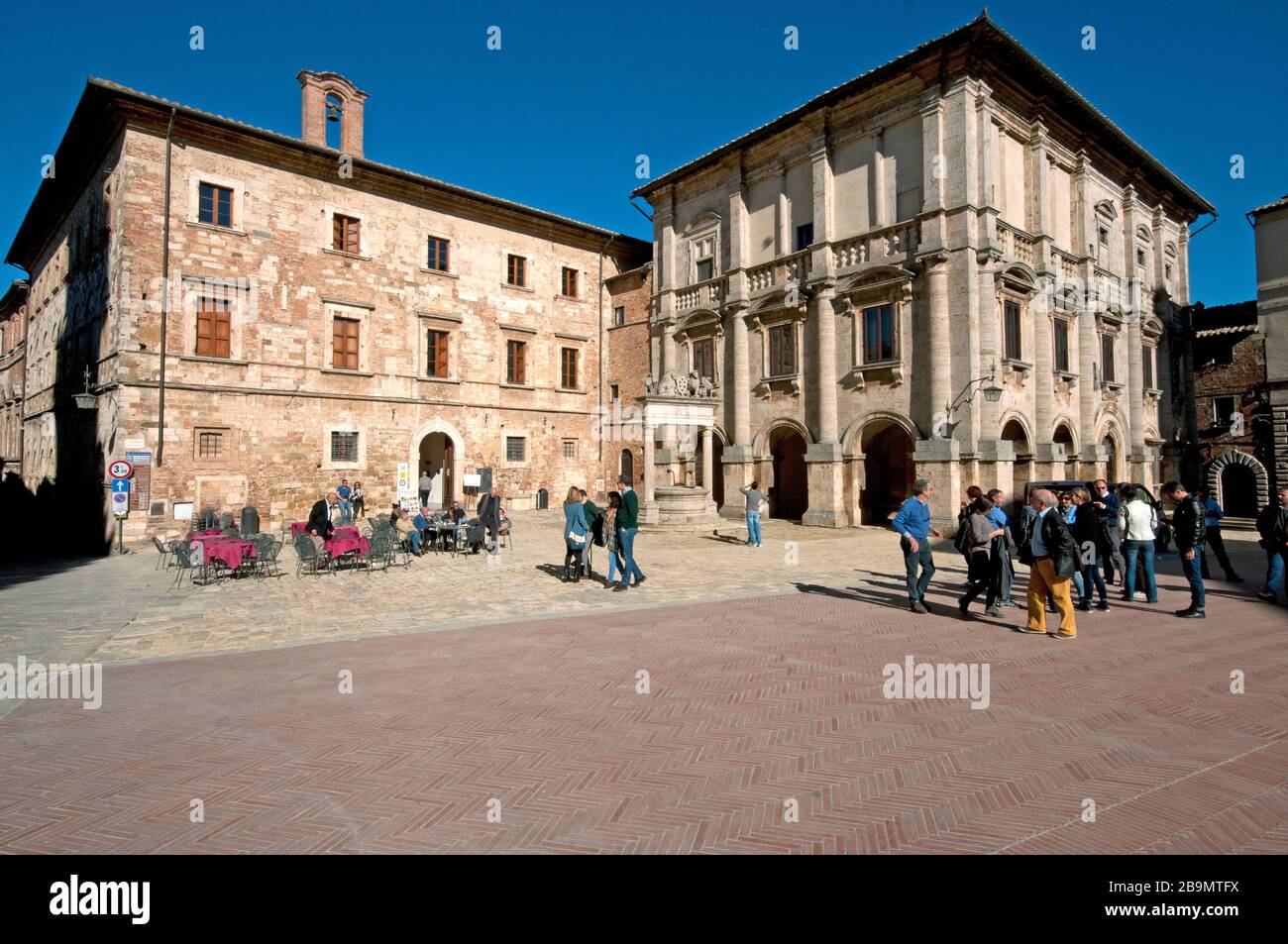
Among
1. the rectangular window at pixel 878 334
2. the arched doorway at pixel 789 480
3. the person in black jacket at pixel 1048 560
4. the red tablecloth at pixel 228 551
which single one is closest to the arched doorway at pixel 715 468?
the arched doorway at pixel 789 480

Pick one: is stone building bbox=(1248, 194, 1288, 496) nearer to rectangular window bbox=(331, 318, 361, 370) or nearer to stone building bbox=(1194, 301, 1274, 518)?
stone building bbox=(1194, 301, 1274, 518)

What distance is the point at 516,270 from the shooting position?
28.1 meters

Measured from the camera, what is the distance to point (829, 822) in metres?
3.72

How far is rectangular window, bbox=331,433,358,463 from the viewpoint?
75.8 ft

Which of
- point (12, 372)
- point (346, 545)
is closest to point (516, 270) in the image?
point (346, 545)

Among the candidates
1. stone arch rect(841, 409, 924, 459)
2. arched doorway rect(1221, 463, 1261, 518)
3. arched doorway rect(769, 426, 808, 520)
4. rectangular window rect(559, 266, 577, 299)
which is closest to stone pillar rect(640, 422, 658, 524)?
arched doorway rect(769, 426, 808, 520)

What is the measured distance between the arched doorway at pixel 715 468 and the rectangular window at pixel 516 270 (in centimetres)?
1002

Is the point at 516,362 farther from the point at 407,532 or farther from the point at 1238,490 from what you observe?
the point at 1238,490

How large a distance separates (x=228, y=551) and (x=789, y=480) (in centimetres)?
1954

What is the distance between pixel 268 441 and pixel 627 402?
1439 cm

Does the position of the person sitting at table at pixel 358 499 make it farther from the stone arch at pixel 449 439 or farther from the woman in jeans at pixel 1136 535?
the woman in jeans at pixel 1136 535

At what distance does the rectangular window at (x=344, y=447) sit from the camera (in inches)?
909

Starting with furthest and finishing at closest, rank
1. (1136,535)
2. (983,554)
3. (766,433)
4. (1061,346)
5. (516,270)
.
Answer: (516,270)
(766,433)
(1061,346)
(1136,535)
(983,554)

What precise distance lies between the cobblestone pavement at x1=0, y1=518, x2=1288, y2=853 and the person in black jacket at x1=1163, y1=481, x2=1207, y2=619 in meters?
0.35
